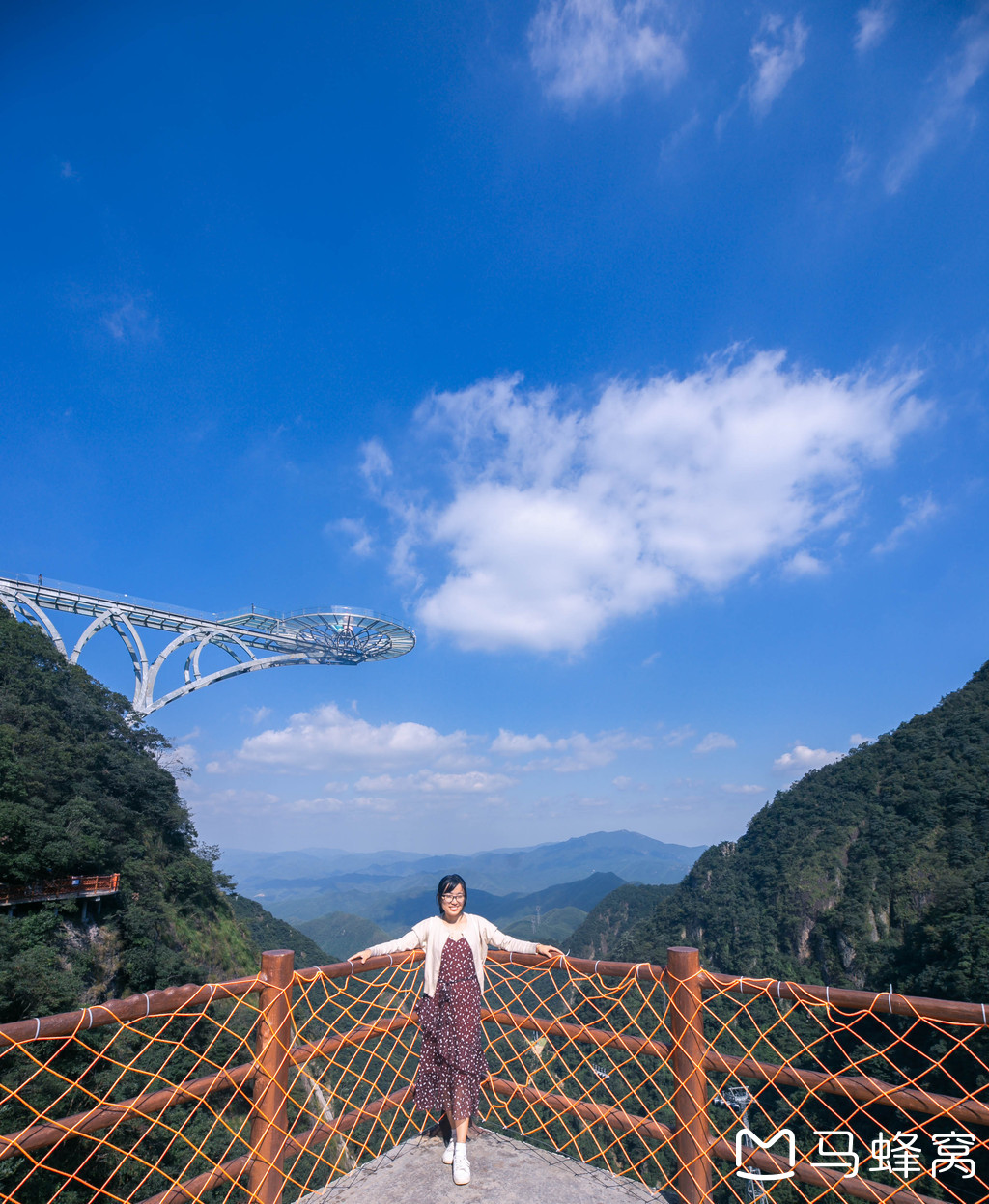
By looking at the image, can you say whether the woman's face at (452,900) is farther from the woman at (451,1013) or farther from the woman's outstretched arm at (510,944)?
the woman's outstretched arm at (510,944)

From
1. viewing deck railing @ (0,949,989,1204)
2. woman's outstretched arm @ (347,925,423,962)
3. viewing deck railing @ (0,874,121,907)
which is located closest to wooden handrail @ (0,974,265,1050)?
viewing deck railing @ (0,949,989,1204)

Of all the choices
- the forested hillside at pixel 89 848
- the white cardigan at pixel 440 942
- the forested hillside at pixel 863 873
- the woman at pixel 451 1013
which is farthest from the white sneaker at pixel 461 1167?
the forested hillside at pixel 863 873

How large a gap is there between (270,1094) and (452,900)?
1.02m

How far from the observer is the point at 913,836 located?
41812 mm

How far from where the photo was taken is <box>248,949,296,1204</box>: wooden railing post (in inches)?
99.5

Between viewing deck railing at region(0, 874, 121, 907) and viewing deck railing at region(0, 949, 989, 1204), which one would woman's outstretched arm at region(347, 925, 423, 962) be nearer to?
viewing deck railing at region(0, 949, 989, 1204)

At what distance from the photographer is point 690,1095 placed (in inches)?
101

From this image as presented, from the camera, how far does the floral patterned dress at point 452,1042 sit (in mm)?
2836

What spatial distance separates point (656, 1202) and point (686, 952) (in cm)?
100

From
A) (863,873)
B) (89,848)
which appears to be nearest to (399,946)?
(89,848)

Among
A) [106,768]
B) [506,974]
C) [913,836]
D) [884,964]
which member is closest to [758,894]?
[913,836]

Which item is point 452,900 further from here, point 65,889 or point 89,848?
point 89,848

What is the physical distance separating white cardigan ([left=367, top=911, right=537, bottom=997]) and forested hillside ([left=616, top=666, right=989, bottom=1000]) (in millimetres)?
30080

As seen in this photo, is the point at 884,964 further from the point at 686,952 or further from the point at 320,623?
the point at 686,952
